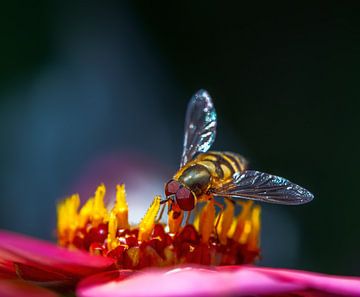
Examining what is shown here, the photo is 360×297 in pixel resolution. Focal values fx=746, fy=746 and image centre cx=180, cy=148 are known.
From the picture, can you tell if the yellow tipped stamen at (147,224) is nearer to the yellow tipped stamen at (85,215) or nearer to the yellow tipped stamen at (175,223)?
the yellow tipped stamen at (175,223)

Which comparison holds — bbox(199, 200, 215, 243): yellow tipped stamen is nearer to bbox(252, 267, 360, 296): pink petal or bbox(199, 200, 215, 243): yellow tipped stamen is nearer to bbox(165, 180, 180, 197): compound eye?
bbox(165, 180, 180, 197): compound eye

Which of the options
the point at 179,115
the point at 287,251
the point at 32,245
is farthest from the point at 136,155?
the point at 32,245

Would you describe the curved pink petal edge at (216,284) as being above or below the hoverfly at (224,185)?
below

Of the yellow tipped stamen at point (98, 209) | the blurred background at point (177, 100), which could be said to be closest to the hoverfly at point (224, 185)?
the yellow tipped stamen at point (98, 209)

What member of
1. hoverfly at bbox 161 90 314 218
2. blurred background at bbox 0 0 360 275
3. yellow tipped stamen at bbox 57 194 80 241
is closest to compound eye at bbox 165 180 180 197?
hoverfly at bbox 161 90 314 218

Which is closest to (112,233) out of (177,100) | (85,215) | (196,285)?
(85,215)
